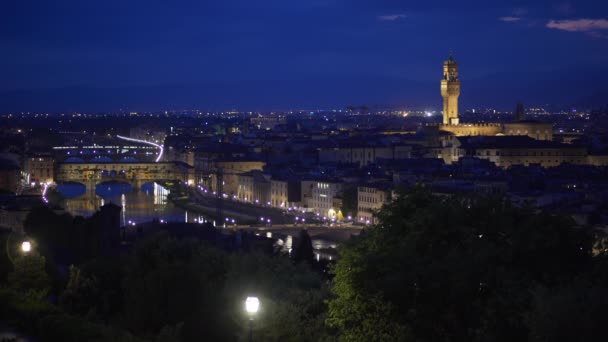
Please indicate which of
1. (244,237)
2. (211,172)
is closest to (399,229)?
(244,237)

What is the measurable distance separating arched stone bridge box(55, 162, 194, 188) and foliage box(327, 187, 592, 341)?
1151 inches

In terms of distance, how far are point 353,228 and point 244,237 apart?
352cm

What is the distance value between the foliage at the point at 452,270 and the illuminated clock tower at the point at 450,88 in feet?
105

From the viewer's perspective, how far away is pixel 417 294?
18.1ft

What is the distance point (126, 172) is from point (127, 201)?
8.12 meters

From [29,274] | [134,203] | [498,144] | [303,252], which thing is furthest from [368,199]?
[29,274]

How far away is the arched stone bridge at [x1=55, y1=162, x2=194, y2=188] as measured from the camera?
35.6 m

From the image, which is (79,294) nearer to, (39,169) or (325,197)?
(325,197)

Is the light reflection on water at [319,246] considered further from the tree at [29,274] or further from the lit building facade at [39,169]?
the lit building facade at [39,169]

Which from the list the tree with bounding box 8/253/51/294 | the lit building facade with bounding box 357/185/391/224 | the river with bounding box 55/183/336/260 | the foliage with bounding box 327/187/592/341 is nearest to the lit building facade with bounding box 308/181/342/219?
the lit building facade with bounding box 357/185/391/224

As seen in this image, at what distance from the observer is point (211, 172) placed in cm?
3412

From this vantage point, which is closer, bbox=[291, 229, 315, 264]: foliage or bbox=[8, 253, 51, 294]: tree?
bbox=[8, 253, 51, 294]: tree

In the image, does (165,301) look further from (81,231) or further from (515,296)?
(81,231)

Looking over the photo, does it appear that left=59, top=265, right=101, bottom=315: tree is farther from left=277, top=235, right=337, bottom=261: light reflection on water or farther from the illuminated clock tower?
the illuminated clock tower
